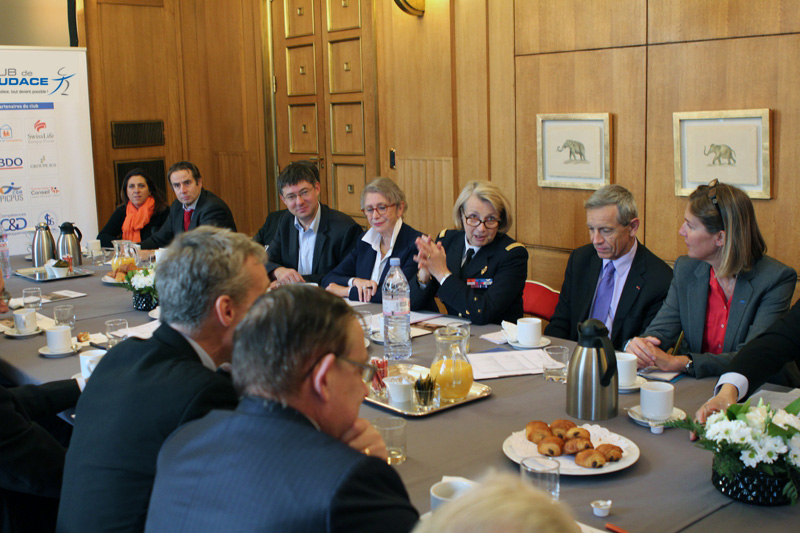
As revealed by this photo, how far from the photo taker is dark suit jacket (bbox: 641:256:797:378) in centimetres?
296

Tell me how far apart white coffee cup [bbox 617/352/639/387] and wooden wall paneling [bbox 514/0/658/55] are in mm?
2881

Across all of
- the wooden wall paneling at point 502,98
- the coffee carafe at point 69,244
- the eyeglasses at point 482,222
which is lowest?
the coffee carafe at point 69,244

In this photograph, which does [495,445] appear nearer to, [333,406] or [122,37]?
[333,406]

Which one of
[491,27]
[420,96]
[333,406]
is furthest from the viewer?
[420,96]

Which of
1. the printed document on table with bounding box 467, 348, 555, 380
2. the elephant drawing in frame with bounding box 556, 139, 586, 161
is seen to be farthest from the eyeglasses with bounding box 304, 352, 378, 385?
the elephant drawing in frame with bounding box 556, 139, 586, 161

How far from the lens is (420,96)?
632 cm

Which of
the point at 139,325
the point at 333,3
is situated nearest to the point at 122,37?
the point at 333,3

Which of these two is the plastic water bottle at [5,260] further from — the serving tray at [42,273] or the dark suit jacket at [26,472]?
the dark suit jacket at [26,472]

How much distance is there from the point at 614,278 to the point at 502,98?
7.77 feet

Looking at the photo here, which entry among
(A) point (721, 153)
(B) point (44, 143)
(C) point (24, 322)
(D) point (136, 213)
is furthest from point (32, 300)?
Answer: (B) point (44, 143)

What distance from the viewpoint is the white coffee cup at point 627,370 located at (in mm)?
2525

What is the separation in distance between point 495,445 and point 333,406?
2.65 ft

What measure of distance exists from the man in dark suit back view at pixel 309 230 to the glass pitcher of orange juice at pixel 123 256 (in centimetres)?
78

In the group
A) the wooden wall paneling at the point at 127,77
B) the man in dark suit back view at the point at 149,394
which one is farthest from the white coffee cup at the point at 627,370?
the wooden wall paneling at the point at 127,77
